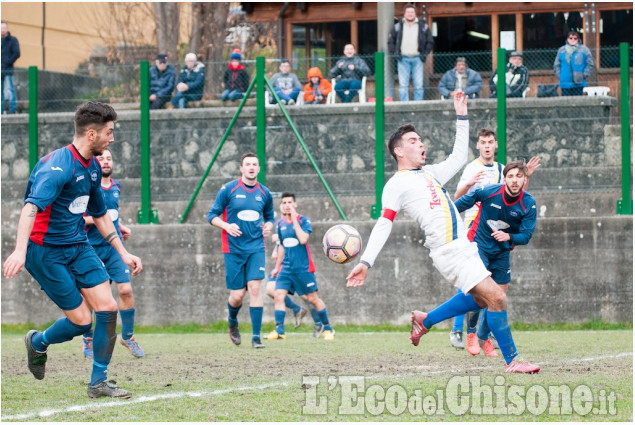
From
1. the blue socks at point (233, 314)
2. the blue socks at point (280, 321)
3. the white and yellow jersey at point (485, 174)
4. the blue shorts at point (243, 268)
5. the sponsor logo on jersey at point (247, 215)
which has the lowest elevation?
the blue socks at point (280, 321)

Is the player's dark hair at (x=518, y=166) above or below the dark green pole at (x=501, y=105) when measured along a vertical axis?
below

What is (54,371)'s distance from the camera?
8.91 meters

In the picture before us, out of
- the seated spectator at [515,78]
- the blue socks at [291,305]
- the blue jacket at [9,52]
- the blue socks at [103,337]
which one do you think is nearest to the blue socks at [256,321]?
the blue socks at [291,305]

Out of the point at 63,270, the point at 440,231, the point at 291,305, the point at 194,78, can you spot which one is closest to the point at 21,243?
the point at 63,270

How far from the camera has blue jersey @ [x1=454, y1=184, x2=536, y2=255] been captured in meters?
9.16

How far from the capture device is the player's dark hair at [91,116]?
287 inches

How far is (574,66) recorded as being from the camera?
14.9 meters

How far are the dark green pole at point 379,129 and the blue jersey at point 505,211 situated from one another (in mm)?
5141

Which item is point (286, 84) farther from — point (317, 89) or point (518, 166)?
point (518, 166)

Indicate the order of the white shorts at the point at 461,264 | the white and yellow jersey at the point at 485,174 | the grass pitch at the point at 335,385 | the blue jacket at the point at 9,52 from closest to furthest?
the grass pitch at the point at 335,385 < the white shorts at the point at 461,264 < the white and yellow jersey at the point at 485,174 < the blue jacket at the point at 9,52

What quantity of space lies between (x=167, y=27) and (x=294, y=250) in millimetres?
13597

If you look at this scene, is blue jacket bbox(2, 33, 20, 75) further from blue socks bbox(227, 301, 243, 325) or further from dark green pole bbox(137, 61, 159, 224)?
blue socks bbox(227, 301, 243, 325)

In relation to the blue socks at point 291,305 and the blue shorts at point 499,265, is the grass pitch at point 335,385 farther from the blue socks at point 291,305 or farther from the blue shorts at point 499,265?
the blue socks at point 291,305

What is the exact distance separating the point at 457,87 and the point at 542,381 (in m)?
8.27
